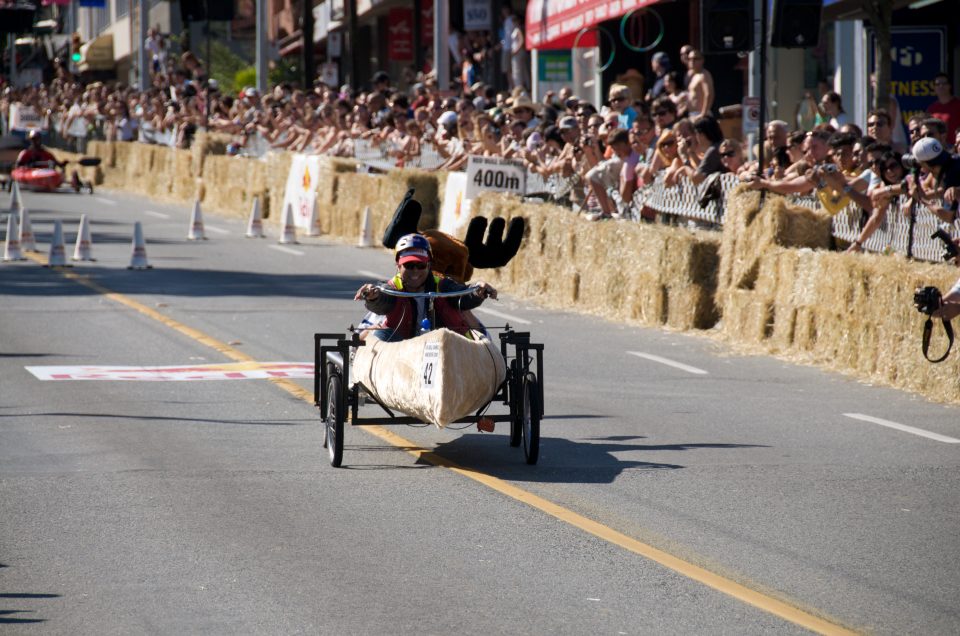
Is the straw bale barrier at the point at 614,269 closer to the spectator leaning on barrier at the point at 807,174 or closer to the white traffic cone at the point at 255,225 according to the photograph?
the spectator leaning on barrier at the point at 807,174

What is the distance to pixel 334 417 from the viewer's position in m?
10.4

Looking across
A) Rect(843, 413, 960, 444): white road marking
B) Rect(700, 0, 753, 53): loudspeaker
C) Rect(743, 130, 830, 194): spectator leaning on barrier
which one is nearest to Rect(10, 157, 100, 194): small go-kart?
Rect(700, 0, 753, 53): loudspeaker

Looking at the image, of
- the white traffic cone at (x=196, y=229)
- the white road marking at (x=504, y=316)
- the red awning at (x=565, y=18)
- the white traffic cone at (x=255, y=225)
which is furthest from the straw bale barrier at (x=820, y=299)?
the white traffic cone at (x=255, y=225)

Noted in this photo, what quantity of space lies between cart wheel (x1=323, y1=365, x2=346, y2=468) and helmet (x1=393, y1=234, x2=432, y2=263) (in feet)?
2.73

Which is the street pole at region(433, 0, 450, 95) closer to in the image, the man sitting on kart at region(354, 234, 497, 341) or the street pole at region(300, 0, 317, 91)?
the street pole at region(300, 0, 317, 91)

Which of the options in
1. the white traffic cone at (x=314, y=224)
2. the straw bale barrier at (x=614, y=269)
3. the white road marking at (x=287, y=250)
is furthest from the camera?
the white traffic cone at (x=314, y=224)

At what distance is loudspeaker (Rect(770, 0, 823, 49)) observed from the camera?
17875 millimetres

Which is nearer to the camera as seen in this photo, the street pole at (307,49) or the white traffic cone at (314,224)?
the white traffic cone at (314,224)

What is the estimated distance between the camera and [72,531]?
8570 millimetres

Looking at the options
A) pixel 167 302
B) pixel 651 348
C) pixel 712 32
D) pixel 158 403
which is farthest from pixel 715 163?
pixel 158 403

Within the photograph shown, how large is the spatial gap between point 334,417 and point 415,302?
3.56 ft

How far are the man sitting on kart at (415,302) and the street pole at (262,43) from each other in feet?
116

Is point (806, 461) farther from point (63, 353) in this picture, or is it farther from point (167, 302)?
point (167, 302)

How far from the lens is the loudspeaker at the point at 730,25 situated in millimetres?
18438
